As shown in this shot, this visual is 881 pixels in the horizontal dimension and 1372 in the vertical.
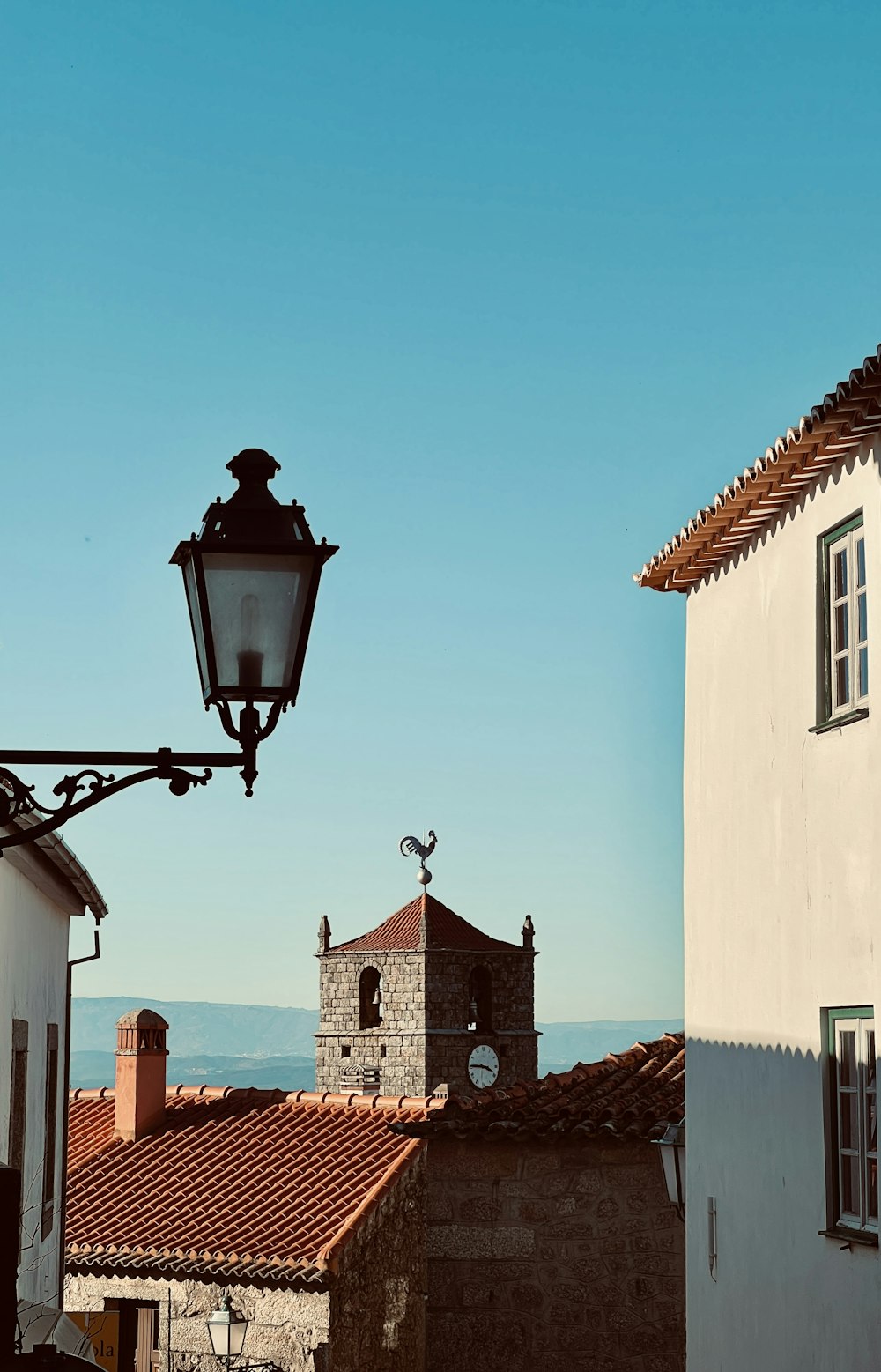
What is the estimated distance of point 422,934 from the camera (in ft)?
136

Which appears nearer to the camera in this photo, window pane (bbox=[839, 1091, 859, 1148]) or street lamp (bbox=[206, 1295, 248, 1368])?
window pane (bbox=[839, 1091, 859, 1148])

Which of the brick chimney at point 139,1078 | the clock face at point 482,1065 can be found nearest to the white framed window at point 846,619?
the brick chimney at point 139,1078

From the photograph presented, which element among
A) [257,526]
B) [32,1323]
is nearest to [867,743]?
[32,1323]

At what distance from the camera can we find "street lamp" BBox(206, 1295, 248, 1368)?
16375 millimetres

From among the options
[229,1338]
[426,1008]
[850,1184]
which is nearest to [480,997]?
[426,1008]

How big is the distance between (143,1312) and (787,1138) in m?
12.5

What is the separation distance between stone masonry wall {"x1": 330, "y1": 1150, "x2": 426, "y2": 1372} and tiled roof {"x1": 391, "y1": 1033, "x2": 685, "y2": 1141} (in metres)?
0.74

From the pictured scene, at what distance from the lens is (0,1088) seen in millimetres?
9523

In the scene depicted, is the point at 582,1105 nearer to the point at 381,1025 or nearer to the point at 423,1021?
the point at 423,1021

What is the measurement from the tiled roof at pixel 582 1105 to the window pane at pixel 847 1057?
687 centimetres

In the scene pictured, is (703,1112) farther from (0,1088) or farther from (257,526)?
(257,526)

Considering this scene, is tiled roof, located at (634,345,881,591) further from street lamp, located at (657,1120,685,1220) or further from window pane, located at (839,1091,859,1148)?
street lamp, located at (657,1120,685,1220)

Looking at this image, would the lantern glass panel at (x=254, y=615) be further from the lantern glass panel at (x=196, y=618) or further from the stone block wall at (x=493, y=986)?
the stone block wall at (x=493, y=986)

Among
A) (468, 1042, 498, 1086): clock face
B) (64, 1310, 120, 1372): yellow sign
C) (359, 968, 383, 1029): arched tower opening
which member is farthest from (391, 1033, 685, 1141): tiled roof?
(359, 968, 383, 1029): arched tower opening
